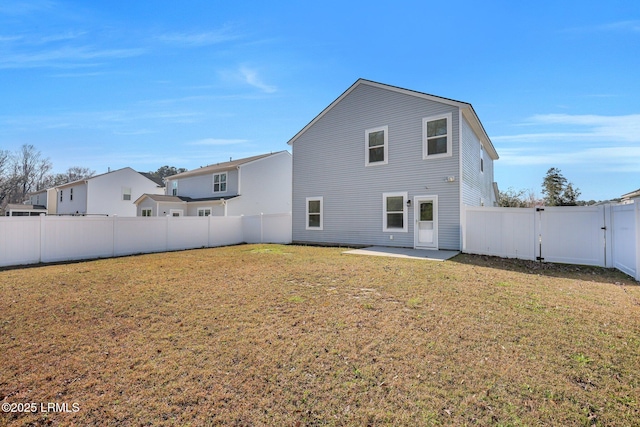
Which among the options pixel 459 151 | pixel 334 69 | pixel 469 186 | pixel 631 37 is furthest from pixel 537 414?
pixel 334 69

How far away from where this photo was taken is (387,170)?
1320 cm

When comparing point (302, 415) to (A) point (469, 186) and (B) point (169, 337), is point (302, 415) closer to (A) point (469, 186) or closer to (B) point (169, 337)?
(B) point (169, 337)

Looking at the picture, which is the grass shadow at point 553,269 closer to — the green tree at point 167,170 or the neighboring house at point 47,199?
the neighboring house at point 47,199

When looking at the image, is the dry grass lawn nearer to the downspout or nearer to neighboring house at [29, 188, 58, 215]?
the downspout

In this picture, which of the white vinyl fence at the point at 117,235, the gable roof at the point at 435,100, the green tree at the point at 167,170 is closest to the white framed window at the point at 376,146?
the gable roof at the point at 435,100

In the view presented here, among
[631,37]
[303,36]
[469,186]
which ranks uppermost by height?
[303,36]

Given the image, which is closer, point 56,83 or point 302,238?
point 56,83

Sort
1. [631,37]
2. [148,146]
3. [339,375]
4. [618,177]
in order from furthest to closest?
[148,146]
[618,177]
[631,37]
[339,375]

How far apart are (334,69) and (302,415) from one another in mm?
14778

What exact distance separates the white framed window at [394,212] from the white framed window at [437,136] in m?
2.06

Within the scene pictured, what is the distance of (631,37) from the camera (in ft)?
30.0

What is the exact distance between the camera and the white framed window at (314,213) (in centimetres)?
1531

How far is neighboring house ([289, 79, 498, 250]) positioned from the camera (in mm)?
11695

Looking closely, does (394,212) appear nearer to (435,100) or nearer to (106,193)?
(435,100)
